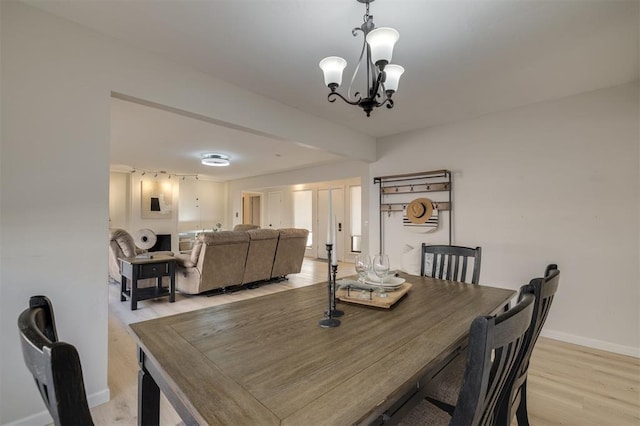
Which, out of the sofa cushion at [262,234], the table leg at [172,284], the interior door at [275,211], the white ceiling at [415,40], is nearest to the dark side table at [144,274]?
the table leg at [172,284]

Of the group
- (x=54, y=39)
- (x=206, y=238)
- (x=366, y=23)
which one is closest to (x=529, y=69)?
(x=366, y=23)


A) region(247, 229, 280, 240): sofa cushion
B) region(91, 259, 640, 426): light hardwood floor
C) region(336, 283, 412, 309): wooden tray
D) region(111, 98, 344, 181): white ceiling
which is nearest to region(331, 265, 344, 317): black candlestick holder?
region(336, 283, 412, 309): wooden tray

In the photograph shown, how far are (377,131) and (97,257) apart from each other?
136 inches

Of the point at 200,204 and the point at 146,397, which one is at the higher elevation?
the point at 200,204

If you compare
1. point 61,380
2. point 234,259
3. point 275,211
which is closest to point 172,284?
point 234,259

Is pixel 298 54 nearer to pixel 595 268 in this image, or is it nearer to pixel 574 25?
pixel 574 25

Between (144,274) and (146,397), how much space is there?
310 cm

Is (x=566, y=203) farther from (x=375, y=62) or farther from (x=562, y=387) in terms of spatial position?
(x=375, y=62)

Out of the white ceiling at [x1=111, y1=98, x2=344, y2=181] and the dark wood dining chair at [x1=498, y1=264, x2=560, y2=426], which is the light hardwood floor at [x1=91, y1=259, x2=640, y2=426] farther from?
the white ceiling at [x1=111, y1=98, x2=344, y2=181]

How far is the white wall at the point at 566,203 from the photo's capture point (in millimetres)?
2637

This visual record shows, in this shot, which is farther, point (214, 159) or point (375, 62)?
point (214, 159)

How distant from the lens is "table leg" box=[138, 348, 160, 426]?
1.11 metres

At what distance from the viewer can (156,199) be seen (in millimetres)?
7930

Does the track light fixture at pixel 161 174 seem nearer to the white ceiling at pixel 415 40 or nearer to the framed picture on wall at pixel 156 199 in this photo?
the framed picture on wall at pixel 156 199
